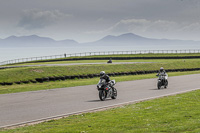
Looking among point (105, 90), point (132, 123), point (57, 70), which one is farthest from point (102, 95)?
point (57, 70)

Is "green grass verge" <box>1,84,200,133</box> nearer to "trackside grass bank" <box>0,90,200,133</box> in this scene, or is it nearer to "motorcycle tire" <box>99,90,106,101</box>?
"trackside grass bank" <box>0,90,200,133</box>

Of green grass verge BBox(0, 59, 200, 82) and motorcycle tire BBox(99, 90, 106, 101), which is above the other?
green grass verge BBox(0, 59, 200, 82)

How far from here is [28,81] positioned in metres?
31.1

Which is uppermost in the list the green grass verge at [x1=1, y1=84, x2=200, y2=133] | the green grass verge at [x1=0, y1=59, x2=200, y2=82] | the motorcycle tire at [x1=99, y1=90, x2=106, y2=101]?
the green grass verge at [x1=0, y1=59, x2=200, y2=82]

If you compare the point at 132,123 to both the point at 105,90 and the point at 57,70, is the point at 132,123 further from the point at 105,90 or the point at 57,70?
the point at 57,70

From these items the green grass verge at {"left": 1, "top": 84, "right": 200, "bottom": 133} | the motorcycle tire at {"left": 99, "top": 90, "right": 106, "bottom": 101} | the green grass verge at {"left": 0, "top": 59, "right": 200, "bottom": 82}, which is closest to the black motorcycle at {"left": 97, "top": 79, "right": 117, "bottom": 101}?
the motorcycle tire at {"left": 99, "top": 90, "right": 106, "bottom": 101}

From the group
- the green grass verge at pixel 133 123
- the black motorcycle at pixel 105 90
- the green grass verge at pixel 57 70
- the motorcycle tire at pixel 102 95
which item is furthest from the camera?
the green grass verge at pixel 57 70

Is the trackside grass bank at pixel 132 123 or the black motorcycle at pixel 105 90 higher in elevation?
the black motorcycle at pixel 105 90

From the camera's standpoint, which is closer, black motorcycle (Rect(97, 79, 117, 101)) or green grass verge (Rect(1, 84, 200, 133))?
green grass verge (Rect(1, 84, 200, 133))

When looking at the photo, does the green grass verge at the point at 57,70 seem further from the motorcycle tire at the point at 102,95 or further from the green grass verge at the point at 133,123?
the green grass verge at the point at 133,123

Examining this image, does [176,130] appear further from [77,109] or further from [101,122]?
[77,109]

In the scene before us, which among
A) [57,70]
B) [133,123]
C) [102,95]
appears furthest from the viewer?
[57,70]

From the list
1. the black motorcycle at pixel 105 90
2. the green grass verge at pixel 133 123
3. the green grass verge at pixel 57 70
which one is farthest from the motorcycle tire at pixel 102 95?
the green grass verge at pixel 57 70

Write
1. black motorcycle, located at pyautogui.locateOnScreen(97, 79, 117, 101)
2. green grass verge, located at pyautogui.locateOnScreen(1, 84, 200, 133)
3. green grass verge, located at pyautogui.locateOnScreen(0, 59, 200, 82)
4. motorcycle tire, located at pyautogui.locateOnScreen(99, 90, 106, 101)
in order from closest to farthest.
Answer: green grass verge, located at pyautogui.locateOnScreen(1, 84, 200, 133) < black motorcycle, located at pyautogui.locateOnScreen(97, 79, 117, 101) < motorcycle tire, located at pyautogui.locateOnScreen(99, 90, 106, 101) < green grass verge, located at pyautogui.locateOnScreen(0, 59, 200, 82)
